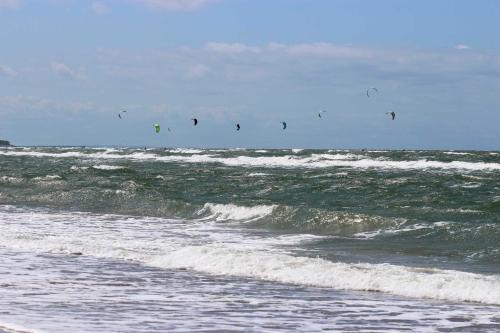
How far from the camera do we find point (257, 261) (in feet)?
46.8

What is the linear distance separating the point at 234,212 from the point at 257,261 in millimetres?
11125

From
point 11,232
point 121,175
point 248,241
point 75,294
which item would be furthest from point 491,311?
point 121,175

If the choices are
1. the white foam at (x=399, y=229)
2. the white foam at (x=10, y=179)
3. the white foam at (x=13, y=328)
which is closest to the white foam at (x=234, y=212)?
the white foam at (x=399, y=229)

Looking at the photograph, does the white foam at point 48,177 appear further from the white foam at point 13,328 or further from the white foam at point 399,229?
the white foam at point 13,328

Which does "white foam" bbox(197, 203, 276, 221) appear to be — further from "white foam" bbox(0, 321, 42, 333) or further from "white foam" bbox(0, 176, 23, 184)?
"white foam" bbox(0, 176, 23, 184)

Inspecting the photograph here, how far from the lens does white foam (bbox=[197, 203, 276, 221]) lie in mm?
24500

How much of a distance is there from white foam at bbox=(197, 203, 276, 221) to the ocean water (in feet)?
0.21

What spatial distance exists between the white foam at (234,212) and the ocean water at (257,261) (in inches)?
2.5

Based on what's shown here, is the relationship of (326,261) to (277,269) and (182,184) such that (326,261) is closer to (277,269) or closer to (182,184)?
(277,269)

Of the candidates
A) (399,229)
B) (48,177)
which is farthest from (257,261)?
(48,177)

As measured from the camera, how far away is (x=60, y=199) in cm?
3272

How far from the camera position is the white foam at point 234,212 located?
80.4 feet

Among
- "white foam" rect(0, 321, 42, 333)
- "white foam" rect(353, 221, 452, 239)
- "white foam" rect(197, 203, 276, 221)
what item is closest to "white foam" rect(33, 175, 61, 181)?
"white foam" rect(197, 203, 276, 221)

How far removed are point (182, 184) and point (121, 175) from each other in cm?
852
